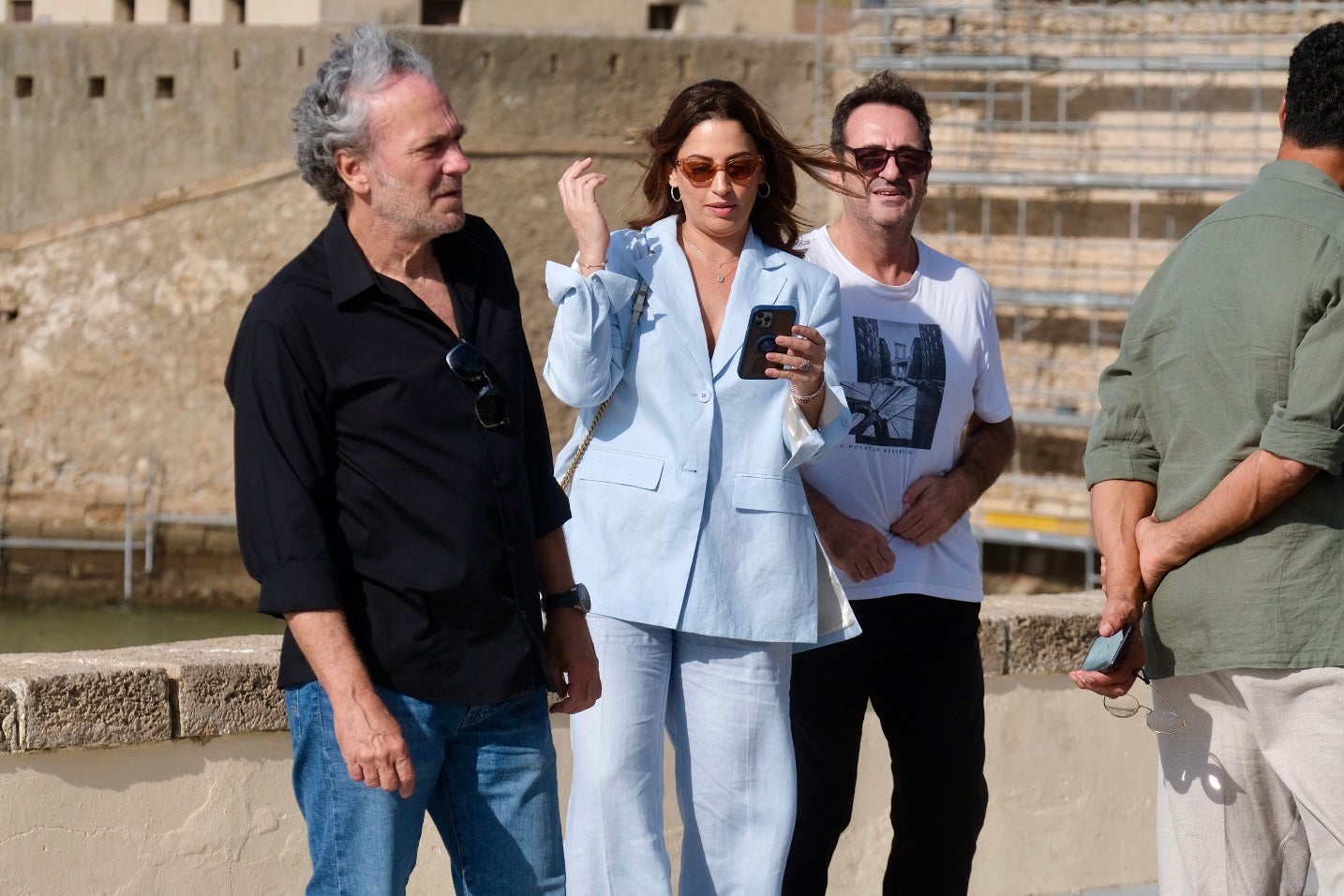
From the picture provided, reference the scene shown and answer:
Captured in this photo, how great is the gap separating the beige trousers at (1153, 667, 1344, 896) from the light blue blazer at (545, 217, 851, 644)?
60 cm

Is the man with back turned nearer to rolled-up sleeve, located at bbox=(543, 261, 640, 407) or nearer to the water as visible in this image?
rolled-up sleeve, located at bbox=(543, 261, 640, 407)

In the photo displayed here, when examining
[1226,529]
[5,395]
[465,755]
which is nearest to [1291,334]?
[1226,529]

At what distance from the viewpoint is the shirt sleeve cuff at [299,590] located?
7.07 feet

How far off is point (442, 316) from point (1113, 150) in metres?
16.3

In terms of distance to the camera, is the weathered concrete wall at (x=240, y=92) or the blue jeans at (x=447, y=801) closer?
the blue jeans at (x=447, y=801)

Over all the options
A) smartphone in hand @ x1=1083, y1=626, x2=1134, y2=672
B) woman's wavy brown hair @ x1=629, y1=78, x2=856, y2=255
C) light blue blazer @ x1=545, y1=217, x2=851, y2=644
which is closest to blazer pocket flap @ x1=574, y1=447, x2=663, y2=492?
light blue blazer @ x1=545, y1=217, x2=851, y2=644

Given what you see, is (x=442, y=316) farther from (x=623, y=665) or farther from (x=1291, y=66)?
(x=1291, y=66)

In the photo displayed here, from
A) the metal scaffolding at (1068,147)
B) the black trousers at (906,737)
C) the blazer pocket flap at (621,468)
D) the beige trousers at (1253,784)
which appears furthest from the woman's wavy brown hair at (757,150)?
the metal scaffolding at (1068,147)

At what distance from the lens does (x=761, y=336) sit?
8.98 feet

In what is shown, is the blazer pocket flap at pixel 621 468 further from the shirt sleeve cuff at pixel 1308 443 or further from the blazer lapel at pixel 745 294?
the shirt sleeve cuff at pixel 1308 443

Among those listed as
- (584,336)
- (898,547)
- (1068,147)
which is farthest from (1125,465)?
(1068,147)

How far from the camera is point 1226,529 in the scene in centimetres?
240

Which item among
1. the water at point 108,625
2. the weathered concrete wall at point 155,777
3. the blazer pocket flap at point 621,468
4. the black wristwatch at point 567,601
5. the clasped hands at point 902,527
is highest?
the blazer pocket flap at point 621,468

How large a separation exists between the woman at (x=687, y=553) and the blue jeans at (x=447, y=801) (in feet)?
0.92
